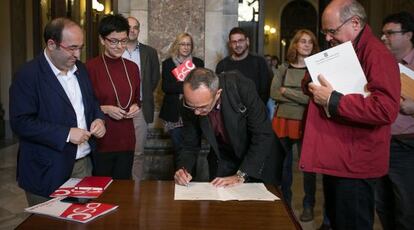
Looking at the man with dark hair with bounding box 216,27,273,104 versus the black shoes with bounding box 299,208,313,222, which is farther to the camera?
the man with dark hair with bounding box 216,27,273,104

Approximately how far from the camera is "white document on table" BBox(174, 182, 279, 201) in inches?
88.8

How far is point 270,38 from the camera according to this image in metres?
19.7

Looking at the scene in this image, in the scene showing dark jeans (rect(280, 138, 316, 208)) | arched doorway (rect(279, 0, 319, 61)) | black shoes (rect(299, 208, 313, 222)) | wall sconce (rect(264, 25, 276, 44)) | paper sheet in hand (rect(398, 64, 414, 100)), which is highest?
arched doorway (rect(279, 0, 319, 61))

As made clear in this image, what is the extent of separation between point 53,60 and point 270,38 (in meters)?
17.8

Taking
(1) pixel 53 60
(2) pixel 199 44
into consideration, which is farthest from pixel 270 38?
(1) pixel 53 60

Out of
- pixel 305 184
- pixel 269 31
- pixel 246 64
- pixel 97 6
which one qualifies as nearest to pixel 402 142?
pixel 305 184

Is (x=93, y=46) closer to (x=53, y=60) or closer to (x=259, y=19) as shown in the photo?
(x=259, y=19)

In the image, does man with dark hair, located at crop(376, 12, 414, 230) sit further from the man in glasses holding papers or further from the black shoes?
the black shoes

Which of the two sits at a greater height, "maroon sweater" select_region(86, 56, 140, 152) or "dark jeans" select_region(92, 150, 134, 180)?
"maroon sweater" select_region(86, 56, 140, 152)

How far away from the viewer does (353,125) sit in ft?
7.37

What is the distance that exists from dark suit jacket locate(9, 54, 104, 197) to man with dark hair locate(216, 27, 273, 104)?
86.8 inches

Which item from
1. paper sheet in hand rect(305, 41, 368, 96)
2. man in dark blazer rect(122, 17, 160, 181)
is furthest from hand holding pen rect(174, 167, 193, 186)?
man in dark blazer rect(122, 17, 160, 181)

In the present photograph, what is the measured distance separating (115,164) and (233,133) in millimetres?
978

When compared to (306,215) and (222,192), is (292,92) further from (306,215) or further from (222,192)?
(222,192)
